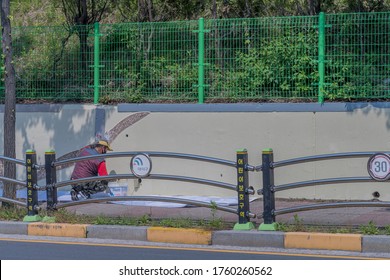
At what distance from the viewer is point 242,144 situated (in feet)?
49.4

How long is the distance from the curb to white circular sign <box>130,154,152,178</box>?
0.81 meters

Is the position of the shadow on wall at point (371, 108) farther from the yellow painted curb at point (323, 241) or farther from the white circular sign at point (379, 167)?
the yellow painted curb at point (323, 241)

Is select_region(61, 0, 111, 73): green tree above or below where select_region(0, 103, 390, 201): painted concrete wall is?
above

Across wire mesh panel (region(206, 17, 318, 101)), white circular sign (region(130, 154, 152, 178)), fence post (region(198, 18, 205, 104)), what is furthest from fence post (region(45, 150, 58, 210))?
wire mesh panel (region(206, 17, 318, 101))

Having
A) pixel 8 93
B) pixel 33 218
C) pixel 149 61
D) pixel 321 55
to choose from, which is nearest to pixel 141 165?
pixel 33 218

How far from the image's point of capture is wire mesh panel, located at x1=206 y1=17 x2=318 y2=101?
15062 mm

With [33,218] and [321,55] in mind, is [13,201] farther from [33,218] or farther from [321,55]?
[321,55]

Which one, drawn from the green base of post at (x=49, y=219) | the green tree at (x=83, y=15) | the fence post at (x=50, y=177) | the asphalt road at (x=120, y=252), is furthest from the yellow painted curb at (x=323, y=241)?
the green tree at (x=83, y=15)

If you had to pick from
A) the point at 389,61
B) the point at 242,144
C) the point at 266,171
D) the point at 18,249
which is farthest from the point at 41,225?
the point at 389,61

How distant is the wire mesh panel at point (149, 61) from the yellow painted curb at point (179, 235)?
524 cm

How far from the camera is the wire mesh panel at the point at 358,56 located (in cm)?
1455

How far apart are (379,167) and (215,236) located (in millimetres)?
2382

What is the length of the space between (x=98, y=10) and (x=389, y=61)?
7337mm

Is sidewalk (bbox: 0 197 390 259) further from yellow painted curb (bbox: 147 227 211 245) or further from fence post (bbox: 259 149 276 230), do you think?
fence post (bbox: 259 149 276 230)
